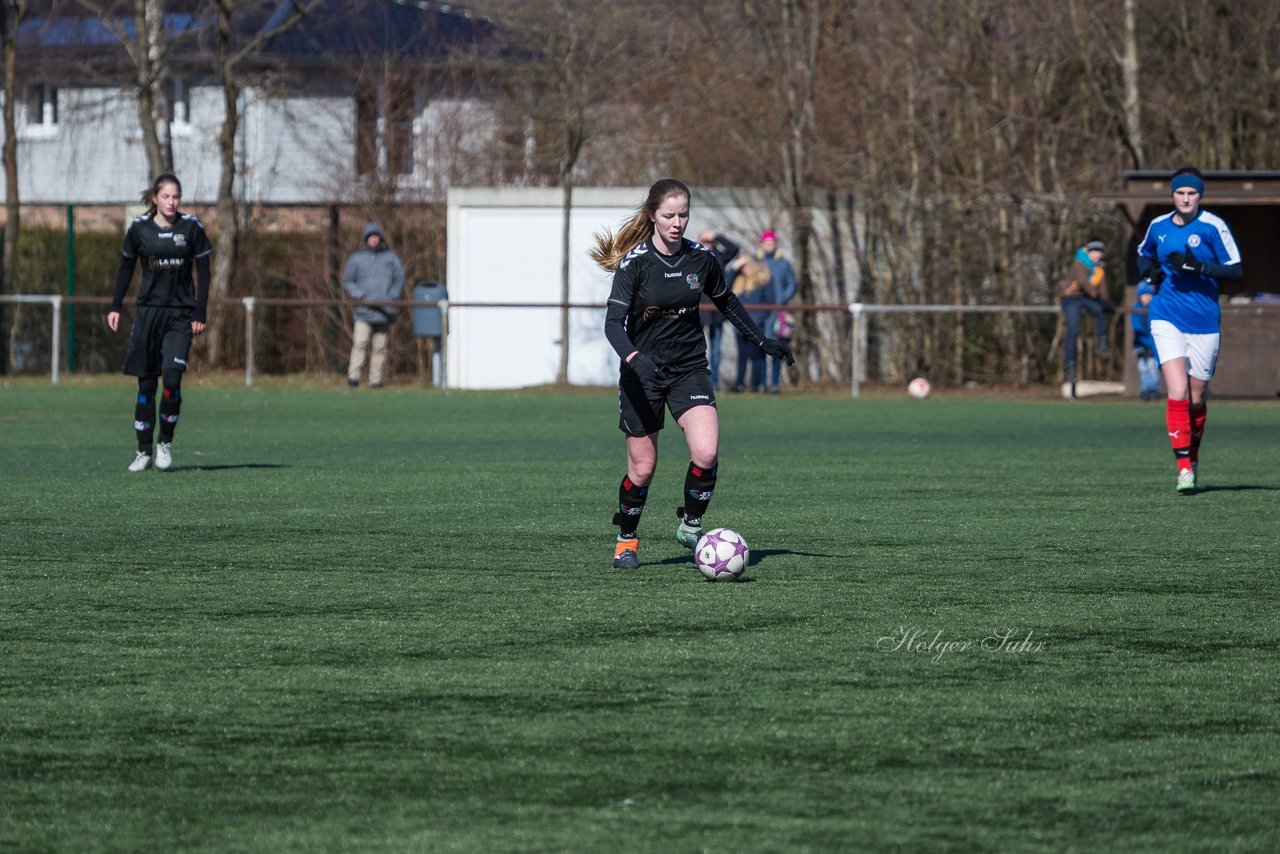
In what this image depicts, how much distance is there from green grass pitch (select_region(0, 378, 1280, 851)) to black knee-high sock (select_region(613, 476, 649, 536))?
0.25 meters

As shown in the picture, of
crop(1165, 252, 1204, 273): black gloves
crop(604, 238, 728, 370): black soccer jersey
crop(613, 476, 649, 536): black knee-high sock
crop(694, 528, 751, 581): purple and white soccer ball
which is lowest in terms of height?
crop(694, 528, 751, 581): purple and white soccer ball

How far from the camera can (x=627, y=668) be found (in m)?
6.32

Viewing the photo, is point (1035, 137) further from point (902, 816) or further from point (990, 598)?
point (902, 816)

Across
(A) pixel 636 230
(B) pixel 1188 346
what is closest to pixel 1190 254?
(B) pixel 1188 346

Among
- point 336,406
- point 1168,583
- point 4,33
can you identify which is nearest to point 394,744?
point 1168,583

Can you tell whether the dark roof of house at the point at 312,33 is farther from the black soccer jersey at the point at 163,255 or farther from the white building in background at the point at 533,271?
the black soccer jersey at the point at 163,255

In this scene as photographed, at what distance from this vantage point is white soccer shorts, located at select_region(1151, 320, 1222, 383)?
12.6 m

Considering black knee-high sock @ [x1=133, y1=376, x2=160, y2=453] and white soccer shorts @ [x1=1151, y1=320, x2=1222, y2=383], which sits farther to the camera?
black knee-high sock @ [x1=133, y1=376, x2=160, y2=453]

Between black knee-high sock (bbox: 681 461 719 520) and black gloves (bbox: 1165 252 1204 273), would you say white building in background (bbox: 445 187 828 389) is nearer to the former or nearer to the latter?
black gloves (bbox: 1165 252 1204 273)

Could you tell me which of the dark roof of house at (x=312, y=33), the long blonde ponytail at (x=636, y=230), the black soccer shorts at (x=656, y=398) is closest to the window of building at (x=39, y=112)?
the dark roof of house at (x=312, y=33)

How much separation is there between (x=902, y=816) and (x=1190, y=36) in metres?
25.8

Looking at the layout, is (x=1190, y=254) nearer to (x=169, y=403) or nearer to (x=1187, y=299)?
(x=1187, y=299)

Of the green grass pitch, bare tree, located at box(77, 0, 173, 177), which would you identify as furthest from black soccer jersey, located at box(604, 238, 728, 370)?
bare tree, located at box(77, 0, 173, 177)

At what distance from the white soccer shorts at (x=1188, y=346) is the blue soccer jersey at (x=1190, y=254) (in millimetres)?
36
